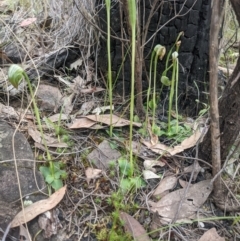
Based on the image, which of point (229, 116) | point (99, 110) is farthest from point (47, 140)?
point (229, 116)

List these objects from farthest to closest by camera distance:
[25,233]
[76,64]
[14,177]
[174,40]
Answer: [76,64] < [174,40] < [14,177] < [25,233]

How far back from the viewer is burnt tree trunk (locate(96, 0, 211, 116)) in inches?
54.4

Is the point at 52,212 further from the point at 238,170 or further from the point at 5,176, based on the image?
the point at 238,170

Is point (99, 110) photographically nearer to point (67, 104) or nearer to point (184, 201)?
point (67, 104)

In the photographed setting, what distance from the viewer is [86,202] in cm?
110

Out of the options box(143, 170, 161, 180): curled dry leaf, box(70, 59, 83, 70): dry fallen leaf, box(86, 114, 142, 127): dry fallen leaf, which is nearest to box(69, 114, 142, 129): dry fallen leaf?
box(86, 114, 142, 127): dry fallen leaf

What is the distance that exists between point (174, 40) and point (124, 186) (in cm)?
61

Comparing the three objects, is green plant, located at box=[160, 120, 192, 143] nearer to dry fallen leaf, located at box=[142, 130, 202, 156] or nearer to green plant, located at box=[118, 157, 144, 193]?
dry fallen leaf, located at box=[142, 130, 202, 156]

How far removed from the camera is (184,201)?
3.73ft

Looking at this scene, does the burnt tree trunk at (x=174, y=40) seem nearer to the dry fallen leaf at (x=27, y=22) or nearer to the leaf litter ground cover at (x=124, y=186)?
the leaf litter ground cover at (x=124, y=186)

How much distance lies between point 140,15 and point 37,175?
692 mm

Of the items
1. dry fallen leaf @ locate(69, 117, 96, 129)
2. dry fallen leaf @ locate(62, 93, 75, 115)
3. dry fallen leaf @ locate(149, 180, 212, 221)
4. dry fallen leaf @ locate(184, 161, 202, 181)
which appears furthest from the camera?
dry fallen leaf @ locate(62, 93, 75, 115)

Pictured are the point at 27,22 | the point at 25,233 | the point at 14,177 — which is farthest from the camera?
the point at 27,22

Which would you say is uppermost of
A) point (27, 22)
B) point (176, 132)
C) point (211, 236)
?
point (27, 22)
